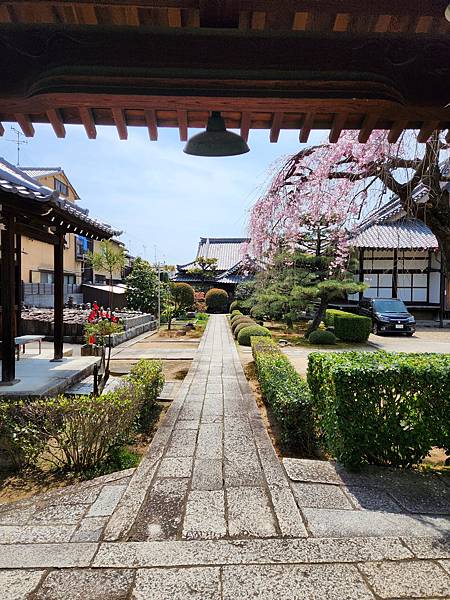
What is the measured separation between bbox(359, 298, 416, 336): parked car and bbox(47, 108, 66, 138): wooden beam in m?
16.5

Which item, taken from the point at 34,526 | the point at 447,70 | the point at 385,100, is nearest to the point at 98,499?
the point at 34,526

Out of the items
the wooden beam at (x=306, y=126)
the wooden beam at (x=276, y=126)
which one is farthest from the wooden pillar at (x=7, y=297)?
the wooden beam at (x=306, y=126)

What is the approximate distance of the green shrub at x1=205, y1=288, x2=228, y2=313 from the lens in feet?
99.6

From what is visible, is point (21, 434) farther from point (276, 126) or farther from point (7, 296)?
point (276, 126)

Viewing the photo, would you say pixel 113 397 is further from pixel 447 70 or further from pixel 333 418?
pixel 447 70

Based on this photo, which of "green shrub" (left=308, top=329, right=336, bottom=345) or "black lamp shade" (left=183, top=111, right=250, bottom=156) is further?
"green shrub" (left=308, top=329, right=336, bottom=345)

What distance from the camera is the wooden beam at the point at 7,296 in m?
5.12

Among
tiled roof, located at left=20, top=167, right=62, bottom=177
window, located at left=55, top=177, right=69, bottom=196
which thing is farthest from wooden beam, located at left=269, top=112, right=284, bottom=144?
window, located at left=55, top=177, right=69, bottom=196

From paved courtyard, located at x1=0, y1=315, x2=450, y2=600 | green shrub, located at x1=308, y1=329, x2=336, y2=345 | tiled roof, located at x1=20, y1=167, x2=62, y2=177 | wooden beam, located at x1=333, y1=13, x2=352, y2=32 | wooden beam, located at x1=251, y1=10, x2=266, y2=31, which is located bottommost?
green shrub, located at x1=308, y1=329, x2=336, y2=345

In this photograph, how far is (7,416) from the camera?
3609mm

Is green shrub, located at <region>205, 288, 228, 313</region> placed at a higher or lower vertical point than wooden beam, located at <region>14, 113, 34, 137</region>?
lower

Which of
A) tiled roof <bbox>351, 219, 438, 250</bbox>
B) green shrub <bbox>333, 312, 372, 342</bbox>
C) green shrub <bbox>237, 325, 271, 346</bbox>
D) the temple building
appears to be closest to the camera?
green shrub <bbox>237, 325, 271, 346</bbox>

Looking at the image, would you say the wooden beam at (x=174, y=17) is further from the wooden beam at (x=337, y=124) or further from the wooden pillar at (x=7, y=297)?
the wooden pillar at (x=7, y=297)

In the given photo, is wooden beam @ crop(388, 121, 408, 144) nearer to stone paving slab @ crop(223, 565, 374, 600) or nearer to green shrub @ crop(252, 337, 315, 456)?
stone paving slab @ crop(223, 565, 374, 600)
